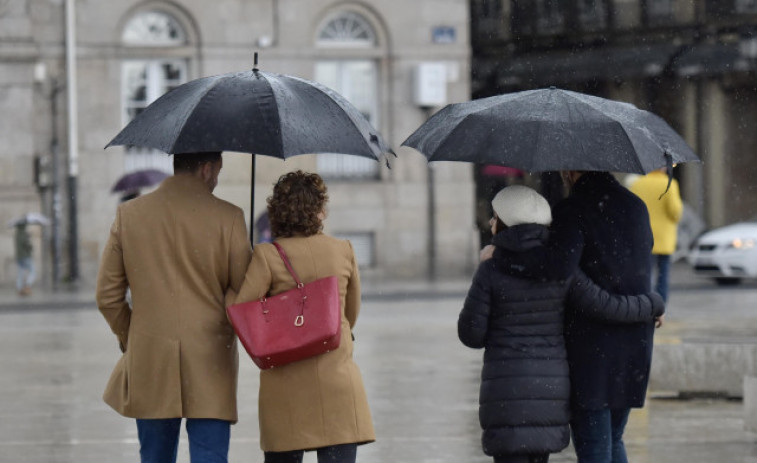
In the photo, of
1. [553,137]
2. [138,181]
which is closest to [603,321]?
[553,137]

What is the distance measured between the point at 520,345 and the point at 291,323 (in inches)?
36.2

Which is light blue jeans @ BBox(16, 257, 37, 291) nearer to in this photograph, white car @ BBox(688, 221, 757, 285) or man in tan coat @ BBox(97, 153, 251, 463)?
white car @ BBox(688, 221, 757, 285)

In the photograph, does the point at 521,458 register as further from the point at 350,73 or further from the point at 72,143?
the point at 350,73

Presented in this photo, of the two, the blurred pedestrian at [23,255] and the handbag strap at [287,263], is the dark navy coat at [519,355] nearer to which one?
the handbag strap at [287,263]

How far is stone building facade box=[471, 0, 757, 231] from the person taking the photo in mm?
35656

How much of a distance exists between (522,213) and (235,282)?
1.19 m

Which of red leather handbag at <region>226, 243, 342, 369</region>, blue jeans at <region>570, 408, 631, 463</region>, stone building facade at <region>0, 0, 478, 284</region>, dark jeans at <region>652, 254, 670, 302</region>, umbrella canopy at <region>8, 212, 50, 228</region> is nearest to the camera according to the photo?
red leather handbag at <region>226, 243, 342, 369</region>

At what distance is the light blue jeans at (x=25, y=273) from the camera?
25109 millimetres

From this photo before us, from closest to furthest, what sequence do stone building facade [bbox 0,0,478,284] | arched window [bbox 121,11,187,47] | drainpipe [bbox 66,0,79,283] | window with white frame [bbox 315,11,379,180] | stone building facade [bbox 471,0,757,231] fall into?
drainpipe [bbox 66,0,79,283]
stone building facade [bbox 0,0,478,284]
arched window [bbox 121,11,187,47]
window with white frame [bbox 315,11,379,180]
stone building facade [bbox 471,0,757,231]

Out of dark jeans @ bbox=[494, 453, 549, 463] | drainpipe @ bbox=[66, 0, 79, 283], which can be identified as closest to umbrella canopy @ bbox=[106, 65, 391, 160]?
dark jeans @ bbox=[494, 453, 549, 463]

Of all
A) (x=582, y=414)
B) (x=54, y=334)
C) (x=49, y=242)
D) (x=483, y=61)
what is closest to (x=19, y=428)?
(x=582, y=414)

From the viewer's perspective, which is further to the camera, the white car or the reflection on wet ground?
the white car

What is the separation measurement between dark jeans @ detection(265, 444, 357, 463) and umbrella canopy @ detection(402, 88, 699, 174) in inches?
48.8

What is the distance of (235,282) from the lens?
6.75 m
